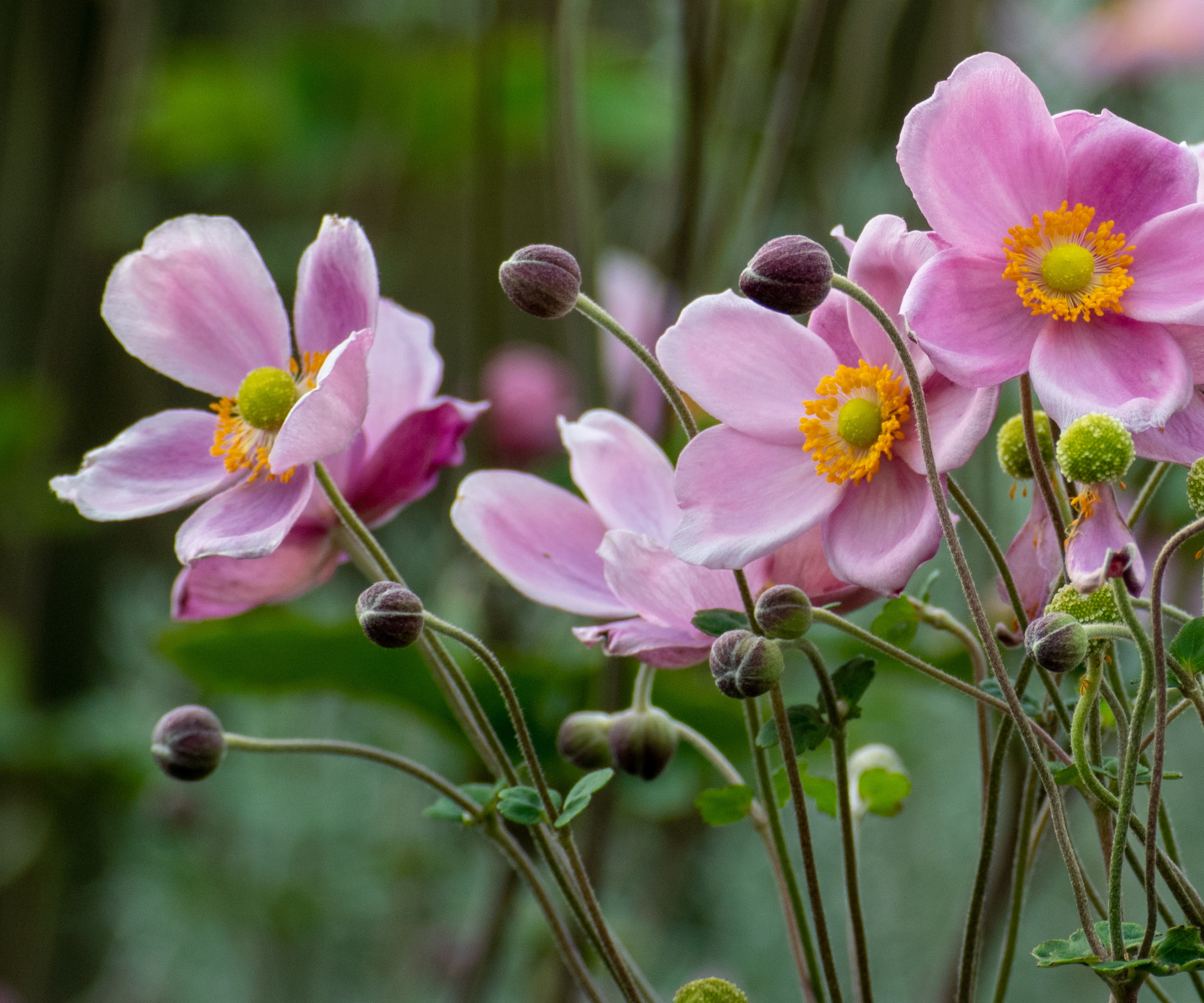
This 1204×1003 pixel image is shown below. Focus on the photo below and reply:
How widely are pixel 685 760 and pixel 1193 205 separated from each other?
47 centimetres

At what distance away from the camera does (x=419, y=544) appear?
1.23m

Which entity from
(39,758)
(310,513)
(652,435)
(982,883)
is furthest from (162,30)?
(982,883)

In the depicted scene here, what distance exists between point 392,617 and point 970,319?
12cm

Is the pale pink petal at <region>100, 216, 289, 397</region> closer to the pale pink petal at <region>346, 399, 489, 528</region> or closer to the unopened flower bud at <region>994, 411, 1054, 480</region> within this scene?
the pale pink petal at <region>346, 399, 489, 528</region>

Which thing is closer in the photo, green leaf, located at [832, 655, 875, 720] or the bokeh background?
green leaf, located at [832, 655, 875, 720]

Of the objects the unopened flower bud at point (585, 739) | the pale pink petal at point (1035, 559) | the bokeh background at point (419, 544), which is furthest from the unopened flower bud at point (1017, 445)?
the bokeh background at point (419, 544)

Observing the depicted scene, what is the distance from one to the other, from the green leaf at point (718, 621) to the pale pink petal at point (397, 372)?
0.10m

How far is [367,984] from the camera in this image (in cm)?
120

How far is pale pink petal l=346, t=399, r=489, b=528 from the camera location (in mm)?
295

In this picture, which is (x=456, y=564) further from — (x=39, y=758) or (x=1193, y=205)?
(x=1193, y=205)

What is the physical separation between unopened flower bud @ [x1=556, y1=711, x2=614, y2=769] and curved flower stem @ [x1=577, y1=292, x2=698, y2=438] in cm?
9

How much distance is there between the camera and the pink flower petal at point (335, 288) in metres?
0.26

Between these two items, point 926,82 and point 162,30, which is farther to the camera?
point 162,30

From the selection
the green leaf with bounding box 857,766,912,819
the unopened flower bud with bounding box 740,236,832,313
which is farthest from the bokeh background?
the unopened flower bud with bounding box 740,236,832,313
